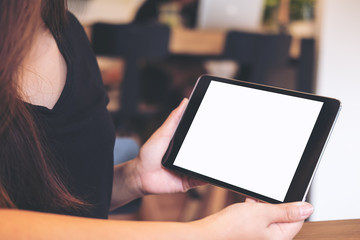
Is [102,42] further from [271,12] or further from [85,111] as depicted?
[271,12]

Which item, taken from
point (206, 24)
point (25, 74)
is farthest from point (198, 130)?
point (206, 24)

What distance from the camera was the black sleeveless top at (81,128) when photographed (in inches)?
22.1

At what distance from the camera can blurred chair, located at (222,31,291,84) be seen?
201 centimetres

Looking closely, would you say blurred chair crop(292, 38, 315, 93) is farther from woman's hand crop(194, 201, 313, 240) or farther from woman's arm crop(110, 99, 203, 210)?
woman's hand crop(194, 201, 313, 240)

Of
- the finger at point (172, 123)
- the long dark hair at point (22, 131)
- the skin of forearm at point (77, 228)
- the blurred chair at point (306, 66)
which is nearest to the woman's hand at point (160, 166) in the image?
the finger at point (172, 123)

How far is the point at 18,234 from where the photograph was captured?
1.08 ft

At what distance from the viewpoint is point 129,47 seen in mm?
1773

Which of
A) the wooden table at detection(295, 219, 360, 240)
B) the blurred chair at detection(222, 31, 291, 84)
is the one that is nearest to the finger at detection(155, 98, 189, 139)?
the wooden table at detection(295, 219, 360, 240)

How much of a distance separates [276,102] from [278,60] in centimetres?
171

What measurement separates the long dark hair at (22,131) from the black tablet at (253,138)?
0.60ft

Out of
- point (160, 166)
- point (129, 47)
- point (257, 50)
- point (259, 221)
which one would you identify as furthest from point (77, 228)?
point (257, 50)

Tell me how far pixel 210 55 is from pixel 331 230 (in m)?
1.87

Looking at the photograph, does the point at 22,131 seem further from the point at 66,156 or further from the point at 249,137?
the point at 249,137

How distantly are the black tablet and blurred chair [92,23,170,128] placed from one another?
1208 millimetres
